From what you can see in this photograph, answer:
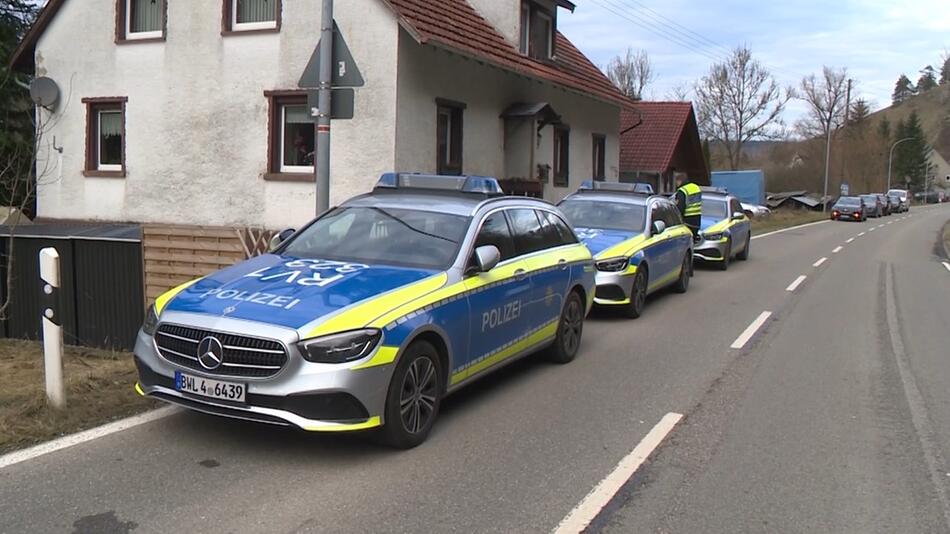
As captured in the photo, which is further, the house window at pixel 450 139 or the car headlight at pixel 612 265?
the house window at pixel 450 139

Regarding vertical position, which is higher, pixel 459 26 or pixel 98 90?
pixel 459 26

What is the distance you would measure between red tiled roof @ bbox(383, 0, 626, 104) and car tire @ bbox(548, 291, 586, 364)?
665cm

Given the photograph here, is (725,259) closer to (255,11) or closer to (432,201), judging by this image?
(255,11)

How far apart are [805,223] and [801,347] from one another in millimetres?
38725

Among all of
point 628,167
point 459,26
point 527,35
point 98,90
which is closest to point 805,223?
point 628,167

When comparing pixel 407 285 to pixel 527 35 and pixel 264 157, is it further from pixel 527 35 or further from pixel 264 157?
pixel 527 35

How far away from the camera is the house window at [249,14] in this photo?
1497 cm

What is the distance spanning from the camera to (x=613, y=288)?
10109 mm

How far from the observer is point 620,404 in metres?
6.32

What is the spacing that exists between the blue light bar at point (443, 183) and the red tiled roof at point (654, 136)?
24.0 m

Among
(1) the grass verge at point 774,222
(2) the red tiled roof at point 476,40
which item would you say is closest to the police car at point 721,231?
(2) the red tiled roof at point 476,40

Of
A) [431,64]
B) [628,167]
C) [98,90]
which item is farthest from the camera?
[628,167]

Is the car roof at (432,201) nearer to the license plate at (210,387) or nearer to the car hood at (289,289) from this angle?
the car hood at (289,289)

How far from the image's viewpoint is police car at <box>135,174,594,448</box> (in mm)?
4590
